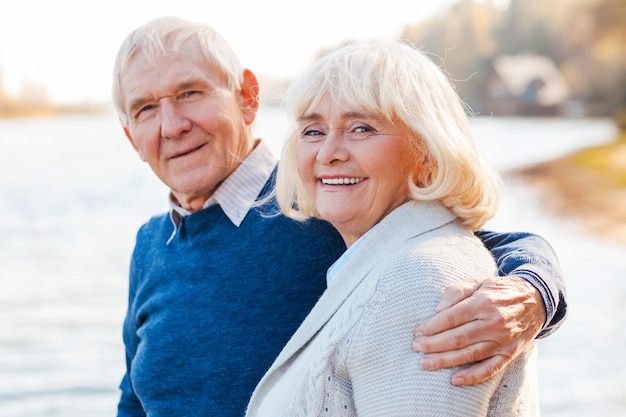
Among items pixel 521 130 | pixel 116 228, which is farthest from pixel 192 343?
pixel 521 130

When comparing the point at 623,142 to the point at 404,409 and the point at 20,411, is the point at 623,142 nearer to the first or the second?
the point at 20,411

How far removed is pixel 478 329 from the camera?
4.54ft

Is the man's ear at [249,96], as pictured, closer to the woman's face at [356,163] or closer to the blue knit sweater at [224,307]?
the blue knit sweater at [224,307]

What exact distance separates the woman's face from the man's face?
623mm

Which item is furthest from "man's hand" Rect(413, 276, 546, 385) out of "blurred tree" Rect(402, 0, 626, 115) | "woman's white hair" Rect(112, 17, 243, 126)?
"blurred tree" Rect(402, 0, 626, 115)

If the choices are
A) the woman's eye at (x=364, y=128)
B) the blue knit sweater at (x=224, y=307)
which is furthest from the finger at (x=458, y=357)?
the blue knit sweater at (x=224, y=307)

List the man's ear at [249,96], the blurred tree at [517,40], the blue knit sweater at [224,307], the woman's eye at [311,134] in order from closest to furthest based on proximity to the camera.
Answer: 1. the woman's eye at [311,134]
2. the blue knit sweater at [224,307]
3. the man's ear at [249,96]
4. the blurred tree at [517,40]

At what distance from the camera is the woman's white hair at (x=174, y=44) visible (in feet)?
7.25

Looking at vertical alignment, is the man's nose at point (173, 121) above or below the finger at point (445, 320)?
above

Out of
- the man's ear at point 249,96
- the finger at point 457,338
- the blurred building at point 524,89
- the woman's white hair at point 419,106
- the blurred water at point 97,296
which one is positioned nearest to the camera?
the finger at point 457,338

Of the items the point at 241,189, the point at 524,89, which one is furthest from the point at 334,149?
the point at 524,89

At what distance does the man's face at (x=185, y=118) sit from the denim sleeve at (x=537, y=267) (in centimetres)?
84

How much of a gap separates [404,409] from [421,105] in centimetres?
61

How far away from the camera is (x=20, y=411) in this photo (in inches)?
206
